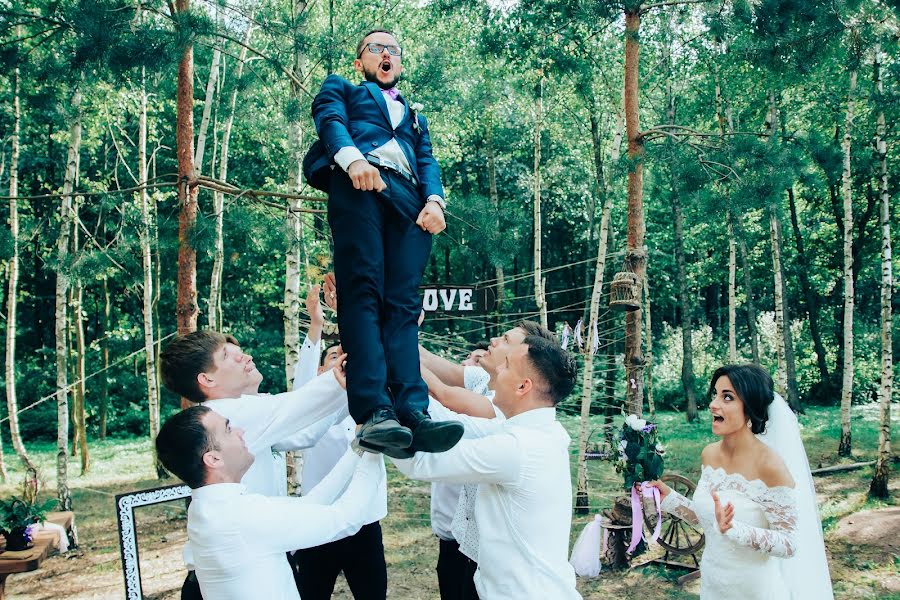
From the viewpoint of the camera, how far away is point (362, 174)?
2072 mm

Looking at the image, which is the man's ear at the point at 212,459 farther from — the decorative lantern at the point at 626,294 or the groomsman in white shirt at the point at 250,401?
the decorative lantern at the point at 626,294

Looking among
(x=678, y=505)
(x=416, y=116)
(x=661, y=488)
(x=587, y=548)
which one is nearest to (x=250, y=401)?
(x=416, y=116)

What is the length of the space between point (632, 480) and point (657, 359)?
17.4 m

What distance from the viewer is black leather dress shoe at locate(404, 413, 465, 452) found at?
78.9 inches

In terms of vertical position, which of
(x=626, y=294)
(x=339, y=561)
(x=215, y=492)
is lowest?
(x=339, y=561)

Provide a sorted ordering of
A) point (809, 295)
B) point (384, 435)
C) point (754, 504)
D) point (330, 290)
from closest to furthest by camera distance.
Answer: point (384, 435), point (330, 290), point (754, 504), point (809, 295)

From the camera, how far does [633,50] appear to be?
7688mm

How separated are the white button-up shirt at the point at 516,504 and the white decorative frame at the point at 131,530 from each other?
7.89ft

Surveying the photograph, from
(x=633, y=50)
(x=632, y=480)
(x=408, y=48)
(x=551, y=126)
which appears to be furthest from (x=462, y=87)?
(x=632, y=480)

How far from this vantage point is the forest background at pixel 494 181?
6.46m

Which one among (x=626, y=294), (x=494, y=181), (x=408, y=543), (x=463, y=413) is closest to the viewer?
(x=463, y=413)

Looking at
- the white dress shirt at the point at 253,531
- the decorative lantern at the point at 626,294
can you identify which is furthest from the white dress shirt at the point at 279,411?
the decorative lantern at the point at 626,294

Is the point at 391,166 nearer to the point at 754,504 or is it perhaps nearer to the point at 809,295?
the point at 754,504

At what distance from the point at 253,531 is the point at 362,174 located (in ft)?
3.55
